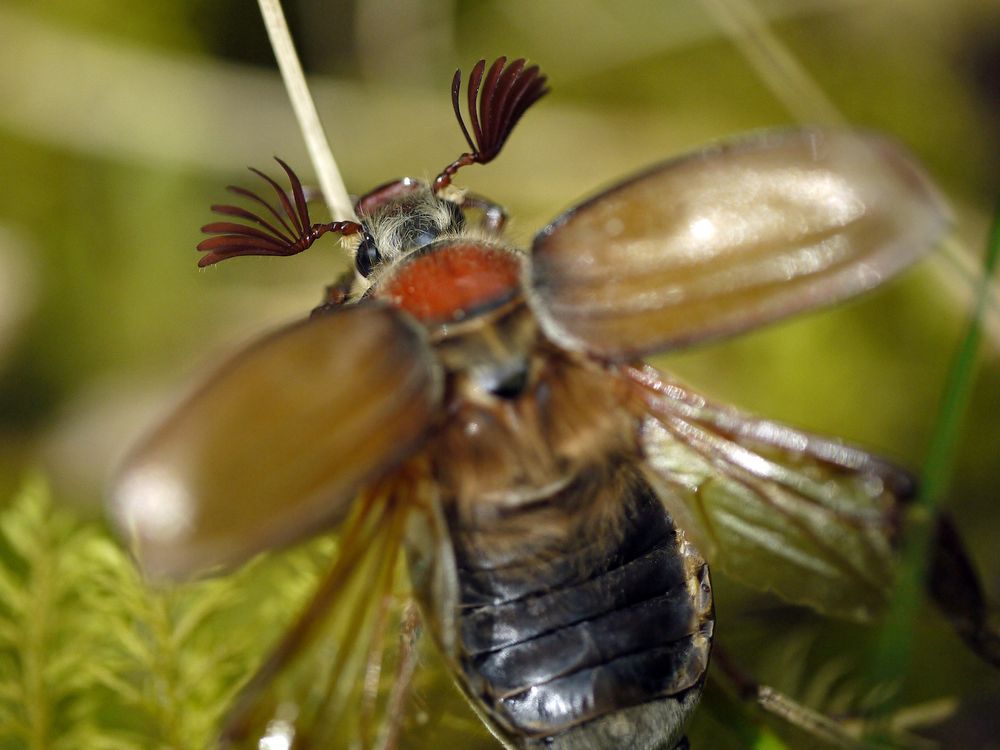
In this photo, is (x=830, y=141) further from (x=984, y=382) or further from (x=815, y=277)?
(x=984, y=382)

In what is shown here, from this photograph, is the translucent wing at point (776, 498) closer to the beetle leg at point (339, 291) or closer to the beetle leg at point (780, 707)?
the beetle leg at point (780, 707)

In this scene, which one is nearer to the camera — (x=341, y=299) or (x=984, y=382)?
(x=341, y=299)

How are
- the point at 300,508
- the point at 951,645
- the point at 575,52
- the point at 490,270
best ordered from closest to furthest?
the point at 300,508 → the point at 490,270 → the point at 951,645 → the point at 575,52

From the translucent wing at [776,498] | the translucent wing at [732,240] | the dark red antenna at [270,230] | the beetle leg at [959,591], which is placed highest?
the dark red antenna at [270,230]

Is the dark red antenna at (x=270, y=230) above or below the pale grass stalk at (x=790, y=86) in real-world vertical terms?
above

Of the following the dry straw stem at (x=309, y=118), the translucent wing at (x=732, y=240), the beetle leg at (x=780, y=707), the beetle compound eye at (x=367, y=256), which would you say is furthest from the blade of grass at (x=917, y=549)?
the dry straw stem at (x=309, y=118)

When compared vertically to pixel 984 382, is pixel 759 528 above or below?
above

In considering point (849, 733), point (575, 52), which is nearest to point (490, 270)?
point (849, 733)
